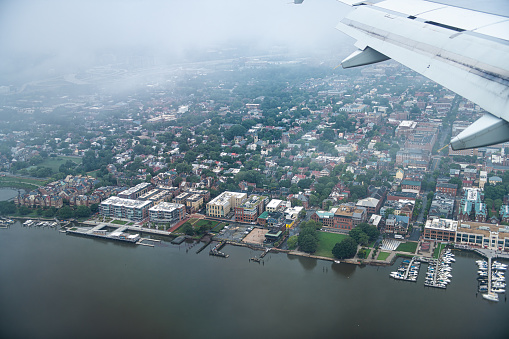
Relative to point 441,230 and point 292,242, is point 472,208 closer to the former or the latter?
point 441,230

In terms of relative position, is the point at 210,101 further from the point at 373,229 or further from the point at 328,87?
the point at 373,229

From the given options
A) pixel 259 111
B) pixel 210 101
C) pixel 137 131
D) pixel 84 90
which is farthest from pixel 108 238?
pixel 84 90

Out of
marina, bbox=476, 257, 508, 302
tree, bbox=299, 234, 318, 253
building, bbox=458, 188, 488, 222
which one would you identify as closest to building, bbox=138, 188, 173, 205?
tree, bbox=299, 234, 318, 253

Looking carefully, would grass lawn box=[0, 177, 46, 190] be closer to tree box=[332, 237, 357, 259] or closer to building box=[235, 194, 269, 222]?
building box=[235, 194, 269, 222]

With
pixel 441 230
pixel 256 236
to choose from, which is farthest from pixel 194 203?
pixel 441 230

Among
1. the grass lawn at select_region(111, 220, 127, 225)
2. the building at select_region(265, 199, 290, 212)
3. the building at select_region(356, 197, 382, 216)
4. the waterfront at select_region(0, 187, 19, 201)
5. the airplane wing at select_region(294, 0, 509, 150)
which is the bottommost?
the grass lawn at select_region(111, 220, 127, 225)

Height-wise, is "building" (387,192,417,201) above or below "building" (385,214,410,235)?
above
